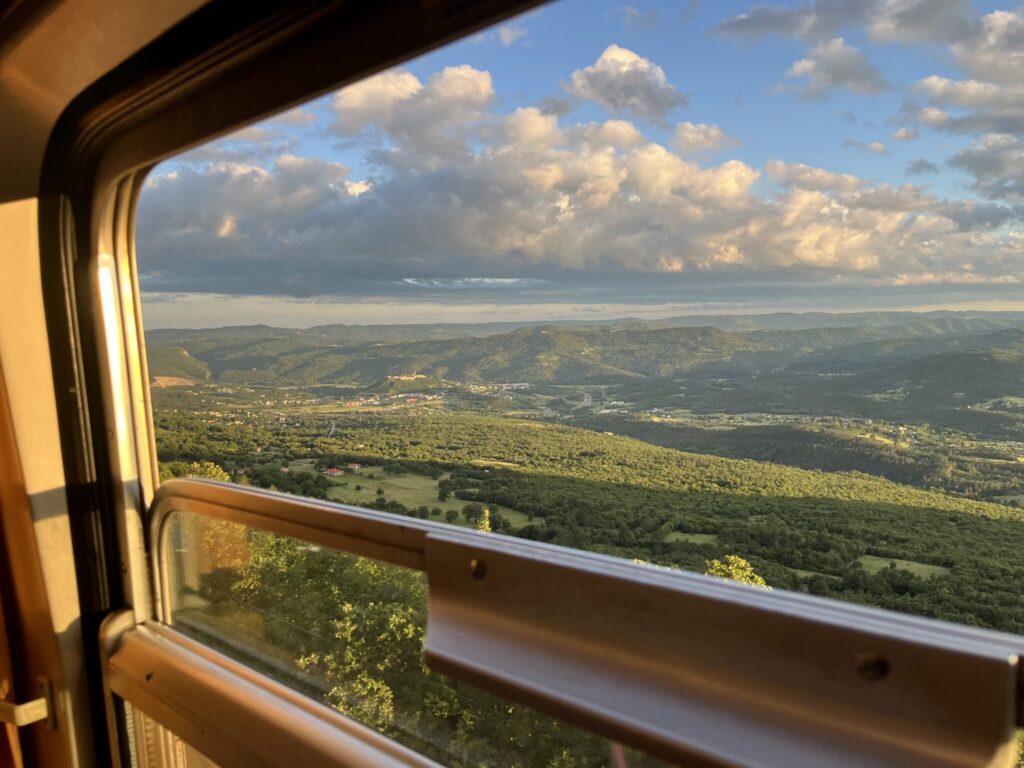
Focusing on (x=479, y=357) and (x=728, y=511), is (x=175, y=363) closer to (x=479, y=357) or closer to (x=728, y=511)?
(x=479, y=357)

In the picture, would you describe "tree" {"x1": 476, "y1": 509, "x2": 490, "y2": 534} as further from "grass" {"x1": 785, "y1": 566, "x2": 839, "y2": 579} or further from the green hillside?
the green hillside

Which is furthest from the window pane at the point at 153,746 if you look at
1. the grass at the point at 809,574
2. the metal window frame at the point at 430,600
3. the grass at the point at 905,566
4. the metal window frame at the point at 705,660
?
the grass at the point at 905,566

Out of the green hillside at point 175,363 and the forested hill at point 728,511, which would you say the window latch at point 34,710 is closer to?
the green hillside at point 175,363

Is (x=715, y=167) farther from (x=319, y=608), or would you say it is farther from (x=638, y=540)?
(x=319, y=608)

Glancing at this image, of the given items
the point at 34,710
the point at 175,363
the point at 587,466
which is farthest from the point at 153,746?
the point at 587,466

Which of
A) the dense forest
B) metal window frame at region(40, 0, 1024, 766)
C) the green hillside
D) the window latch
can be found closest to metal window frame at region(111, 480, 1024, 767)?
metal window frame at region(40, 0, 1024, 766)

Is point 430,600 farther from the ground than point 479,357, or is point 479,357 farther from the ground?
point 479,357
